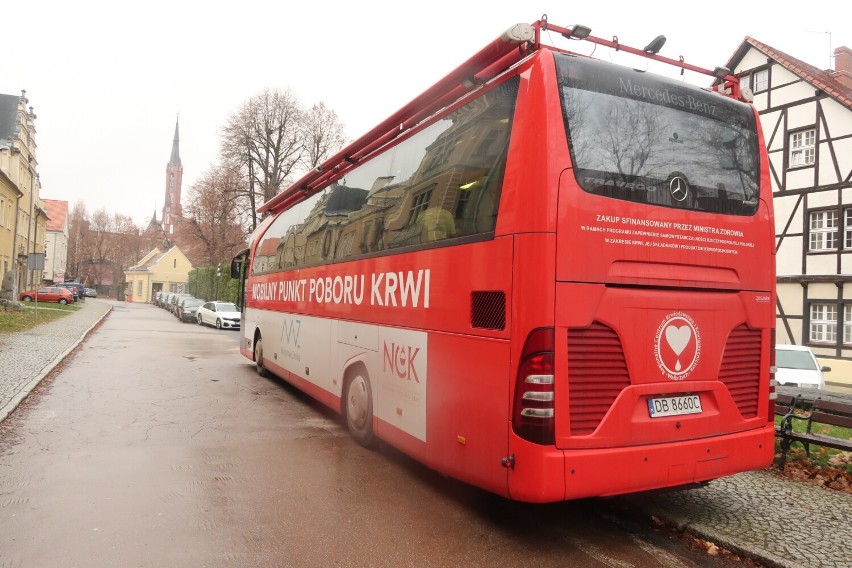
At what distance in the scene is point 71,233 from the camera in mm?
98188

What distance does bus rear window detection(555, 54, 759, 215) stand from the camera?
4125 millimetres

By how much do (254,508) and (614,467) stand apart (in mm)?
2711

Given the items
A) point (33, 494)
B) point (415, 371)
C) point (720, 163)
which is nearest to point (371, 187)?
point (415, 371)

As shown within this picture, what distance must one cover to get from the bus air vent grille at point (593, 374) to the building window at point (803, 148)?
21.0 meters

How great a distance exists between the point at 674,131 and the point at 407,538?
11.2 ft

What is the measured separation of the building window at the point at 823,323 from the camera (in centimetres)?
2041

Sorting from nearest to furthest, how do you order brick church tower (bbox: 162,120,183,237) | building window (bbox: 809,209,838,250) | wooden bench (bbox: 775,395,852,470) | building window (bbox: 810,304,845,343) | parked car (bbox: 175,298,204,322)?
wooden bench (bbox: 775,395,852,470) → building window (bbox: 809,209,838,250) → building window (bbox: 810,304,845,343) → parked car (bbox: 175,298,204,322) → brick church tower (bbox: 162,120,183,237)

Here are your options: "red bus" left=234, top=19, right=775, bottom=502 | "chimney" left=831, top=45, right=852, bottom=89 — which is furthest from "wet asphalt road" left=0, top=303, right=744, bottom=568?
"chimney" left=831, top=45, right=852, bottom=89

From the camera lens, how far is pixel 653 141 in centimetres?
432

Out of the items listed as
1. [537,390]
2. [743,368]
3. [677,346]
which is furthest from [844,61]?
[537,390]

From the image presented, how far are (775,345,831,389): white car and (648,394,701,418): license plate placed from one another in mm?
11658

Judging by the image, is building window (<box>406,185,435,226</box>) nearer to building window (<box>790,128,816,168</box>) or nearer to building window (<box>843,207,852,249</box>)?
building window (<box>843,207,852,249</box>)

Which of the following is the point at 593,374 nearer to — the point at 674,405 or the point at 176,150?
the point at 674,405

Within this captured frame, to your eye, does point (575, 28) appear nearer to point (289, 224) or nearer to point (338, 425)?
point (338, 425)
